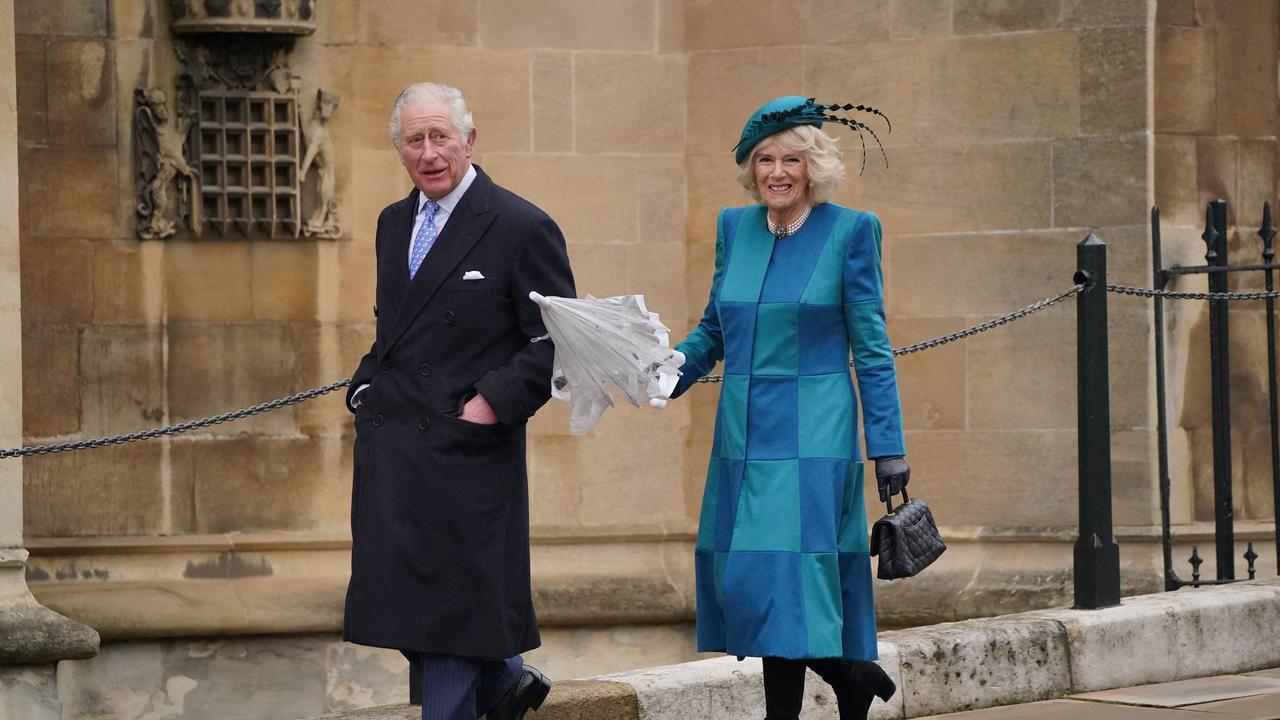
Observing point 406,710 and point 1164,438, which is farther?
point 1164,438

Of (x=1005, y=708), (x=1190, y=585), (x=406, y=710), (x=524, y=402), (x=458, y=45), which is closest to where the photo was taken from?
(x=524, y=402)

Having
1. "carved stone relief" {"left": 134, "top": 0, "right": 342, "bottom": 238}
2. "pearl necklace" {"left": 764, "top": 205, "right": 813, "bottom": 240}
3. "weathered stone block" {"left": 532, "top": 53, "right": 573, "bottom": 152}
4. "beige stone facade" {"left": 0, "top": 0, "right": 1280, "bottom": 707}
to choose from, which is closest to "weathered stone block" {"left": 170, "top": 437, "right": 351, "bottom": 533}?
"beige stone facade" {"left": 0, "top": 0, "right": 1280, "bottom": 707}

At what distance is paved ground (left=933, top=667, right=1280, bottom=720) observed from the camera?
19.3ft

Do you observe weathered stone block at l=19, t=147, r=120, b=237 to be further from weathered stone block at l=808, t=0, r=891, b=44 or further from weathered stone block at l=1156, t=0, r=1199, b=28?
weathered stone block at l=1156, t=0, r=1199, b=28

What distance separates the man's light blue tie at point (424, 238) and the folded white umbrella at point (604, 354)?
29cm

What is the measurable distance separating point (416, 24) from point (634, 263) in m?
1.36

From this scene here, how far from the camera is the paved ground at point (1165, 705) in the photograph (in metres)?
5.89

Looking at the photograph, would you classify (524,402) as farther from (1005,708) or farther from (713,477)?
(1005,708)

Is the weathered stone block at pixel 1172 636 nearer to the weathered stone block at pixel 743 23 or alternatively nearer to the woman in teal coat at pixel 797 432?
the woman in teal coat at pixel 797 432

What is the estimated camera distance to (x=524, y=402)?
4.48m

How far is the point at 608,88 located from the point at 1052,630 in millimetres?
3410

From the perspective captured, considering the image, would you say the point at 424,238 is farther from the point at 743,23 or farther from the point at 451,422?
the point at 743,23

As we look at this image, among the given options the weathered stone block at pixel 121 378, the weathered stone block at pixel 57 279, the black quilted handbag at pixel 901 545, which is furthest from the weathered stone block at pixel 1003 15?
the black quilted handbag at pixel 901 545

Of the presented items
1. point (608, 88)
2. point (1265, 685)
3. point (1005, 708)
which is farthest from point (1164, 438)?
point (608, 88)
